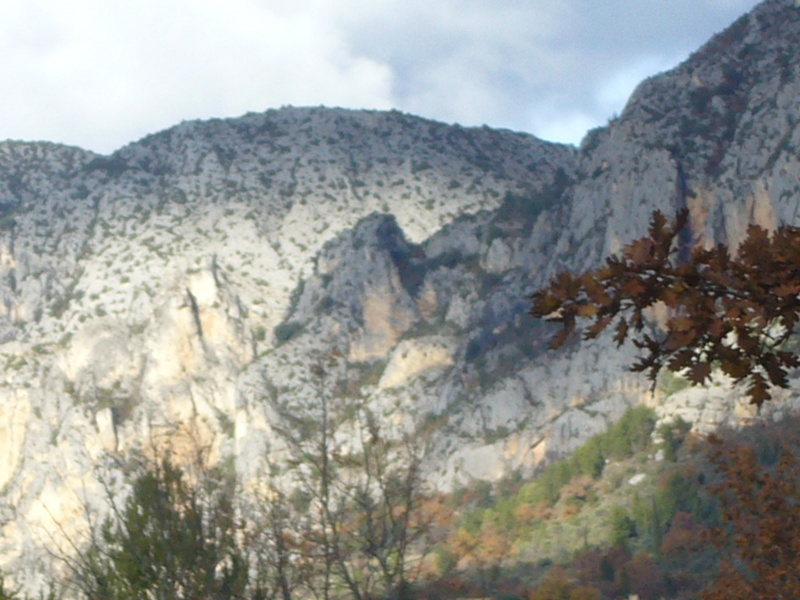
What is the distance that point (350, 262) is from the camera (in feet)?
353

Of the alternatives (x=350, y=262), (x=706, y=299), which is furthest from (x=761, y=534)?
(x=350, y=262)

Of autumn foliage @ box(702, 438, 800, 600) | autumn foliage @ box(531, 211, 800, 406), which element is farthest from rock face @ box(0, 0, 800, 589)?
autumn foliage @ box(531, 211, 800, 406)

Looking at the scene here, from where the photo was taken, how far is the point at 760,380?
5.51 metres

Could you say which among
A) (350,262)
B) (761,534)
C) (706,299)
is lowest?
(761,534)

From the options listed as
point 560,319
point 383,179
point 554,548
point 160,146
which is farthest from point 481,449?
point 560,319

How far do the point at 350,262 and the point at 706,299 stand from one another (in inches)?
4024

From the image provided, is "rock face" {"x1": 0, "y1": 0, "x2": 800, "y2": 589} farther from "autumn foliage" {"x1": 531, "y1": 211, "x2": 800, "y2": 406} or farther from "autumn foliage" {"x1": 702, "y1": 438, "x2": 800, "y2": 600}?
"autumn foliage" {"x1": 531, "y1": 211, "x2": 800, "y2": 406}

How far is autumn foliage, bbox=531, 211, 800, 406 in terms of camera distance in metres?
5.43

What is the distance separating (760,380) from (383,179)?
132 meters

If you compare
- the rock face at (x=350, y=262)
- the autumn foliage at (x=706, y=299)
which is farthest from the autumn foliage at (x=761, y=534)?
the rock face at (x=350, y=262)

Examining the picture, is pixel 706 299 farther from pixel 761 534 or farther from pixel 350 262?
pixel 350 262

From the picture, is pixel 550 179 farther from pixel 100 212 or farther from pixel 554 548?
pixel 554 548

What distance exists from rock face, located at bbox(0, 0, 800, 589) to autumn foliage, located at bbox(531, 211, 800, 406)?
59731 millimetres

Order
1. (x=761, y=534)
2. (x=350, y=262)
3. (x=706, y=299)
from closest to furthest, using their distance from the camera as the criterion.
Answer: (x=706, y=299) < (x=761, y=534) < (x=350, y=262)
